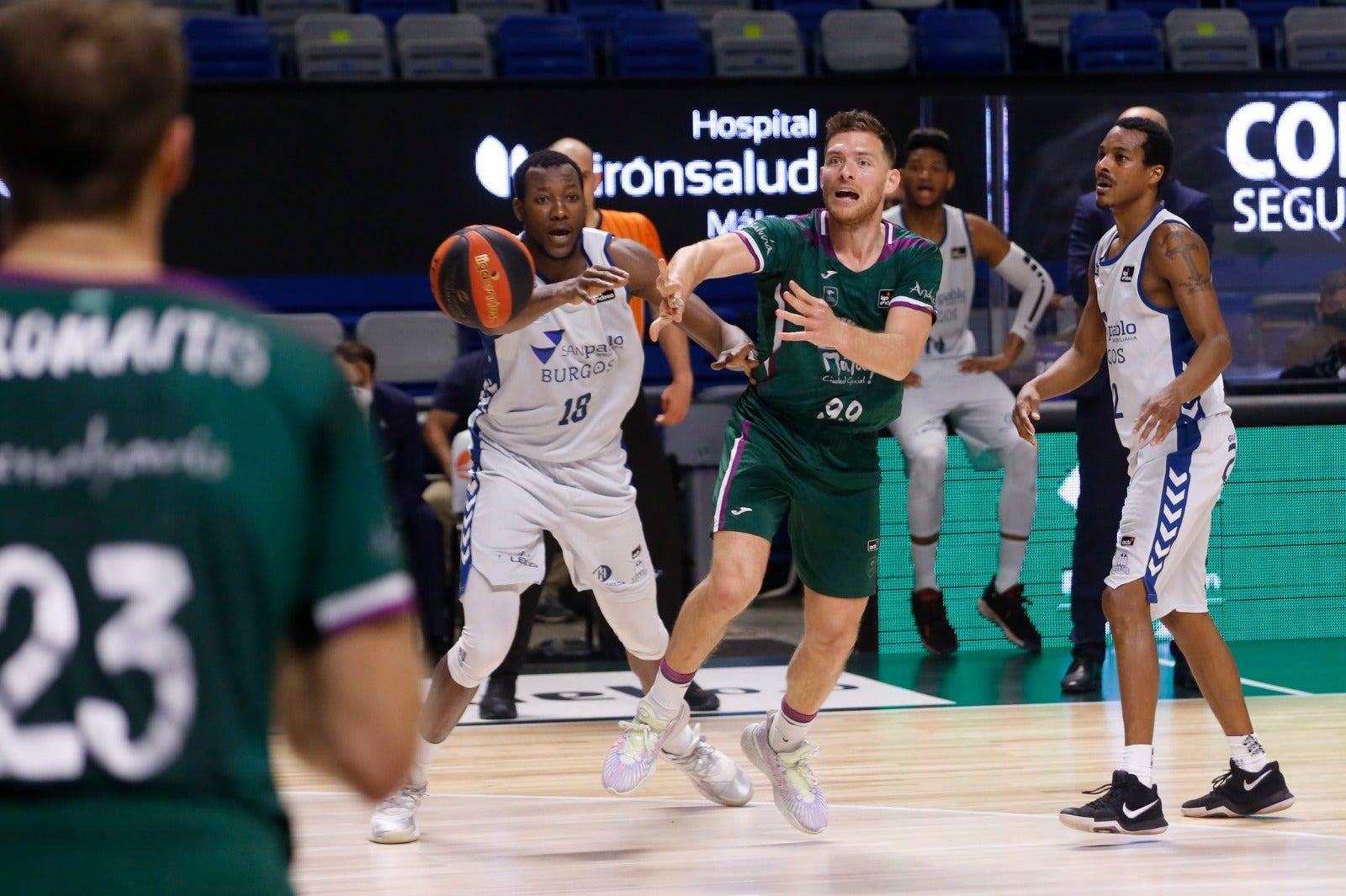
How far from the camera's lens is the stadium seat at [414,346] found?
34.5 feet

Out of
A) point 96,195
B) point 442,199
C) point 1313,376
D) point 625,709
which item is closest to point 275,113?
point 442,199

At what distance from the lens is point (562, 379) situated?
16.3ft

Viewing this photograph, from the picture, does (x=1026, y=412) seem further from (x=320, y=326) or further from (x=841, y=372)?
(x=320, y=326)

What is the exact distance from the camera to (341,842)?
4711 mm

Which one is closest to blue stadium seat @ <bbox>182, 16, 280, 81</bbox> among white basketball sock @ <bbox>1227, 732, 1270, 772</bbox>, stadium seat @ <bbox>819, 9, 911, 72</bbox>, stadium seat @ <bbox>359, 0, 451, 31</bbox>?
stadium seat @ <bbox>359, 0, 451, 31</bbox>

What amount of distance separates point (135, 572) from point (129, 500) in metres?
0.06

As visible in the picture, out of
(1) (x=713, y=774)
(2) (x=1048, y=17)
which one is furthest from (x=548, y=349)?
(2) (x=1048, y=17)

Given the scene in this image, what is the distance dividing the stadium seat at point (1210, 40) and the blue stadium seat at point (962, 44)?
120 centimetres

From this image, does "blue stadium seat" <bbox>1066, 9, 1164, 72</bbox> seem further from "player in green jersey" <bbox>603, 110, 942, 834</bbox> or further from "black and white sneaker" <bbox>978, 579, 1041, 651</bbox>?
"player in green jersey" <bbox>603, 110, 942, 834</bbox>

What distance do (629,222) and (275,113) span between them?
4.80m

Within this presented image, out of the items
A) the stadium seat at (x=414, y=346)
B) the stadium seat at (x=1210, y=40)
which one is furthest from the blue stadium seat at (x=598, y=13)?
the stadium seat at (x=1210, y=40)

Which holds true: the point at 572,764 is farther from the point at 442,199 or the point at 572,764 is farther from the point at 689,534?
the point at 442,199

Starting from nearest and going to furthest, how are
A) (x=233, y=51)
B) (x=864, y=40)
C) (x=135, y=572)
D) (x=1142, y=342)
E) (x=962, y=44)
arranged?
(x=135, y=572) → (x=1142, y=342) → (x=233, y=51) → (x=864, y=40) → (x=962, y=44)

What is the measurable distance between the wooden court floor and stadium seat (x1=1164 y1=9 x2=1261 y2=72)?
693cm
